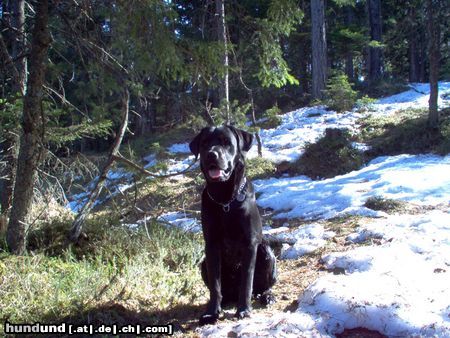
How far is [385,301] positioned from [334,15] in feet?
96.1

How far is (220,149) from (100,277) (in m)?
1.63

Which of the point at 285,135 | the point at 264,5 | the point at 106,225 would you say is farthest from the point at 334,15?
the point at 106,225

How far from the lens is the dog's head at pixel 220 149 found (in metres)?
3.28

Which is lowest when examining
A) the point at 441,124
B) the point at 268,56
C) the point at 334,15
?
Answer: the point at 441,124

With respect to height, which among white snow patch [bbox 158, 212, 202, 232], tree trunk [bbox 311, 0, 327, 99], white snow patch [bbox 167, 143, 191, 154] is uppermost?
tree trunk [bbox 311, 0, 327, 99]

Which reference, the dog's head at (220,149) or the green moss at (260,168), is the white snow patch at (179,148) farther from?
the dog's head at (220,149)

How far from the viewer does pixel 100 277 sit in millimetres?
3855

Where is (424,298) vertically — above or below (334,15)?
below

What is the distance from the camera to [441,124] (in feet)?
40.2

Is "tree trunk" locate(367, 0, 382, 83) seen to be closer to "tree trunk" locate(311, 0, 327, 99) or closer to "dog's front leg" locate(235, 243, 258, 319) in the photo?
"tree trunk" locate(311, 0, 327, 99)

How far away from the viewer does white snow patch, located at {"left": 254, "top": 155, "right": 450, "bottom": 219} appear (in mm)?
7422

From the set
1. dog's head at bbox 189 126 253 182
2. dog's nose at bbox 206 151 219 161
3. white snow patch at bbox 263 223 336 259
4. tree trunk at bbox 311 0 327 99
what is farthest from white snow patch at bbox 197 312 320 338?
tree trunk at bbox 311 0 327 99

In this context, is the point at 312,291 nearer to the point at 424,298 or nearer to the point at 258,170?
the point at 424,298

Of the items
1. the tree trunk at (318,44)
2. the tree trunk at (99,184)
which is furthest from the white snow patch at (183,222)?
the tree trunk at (318,44)
